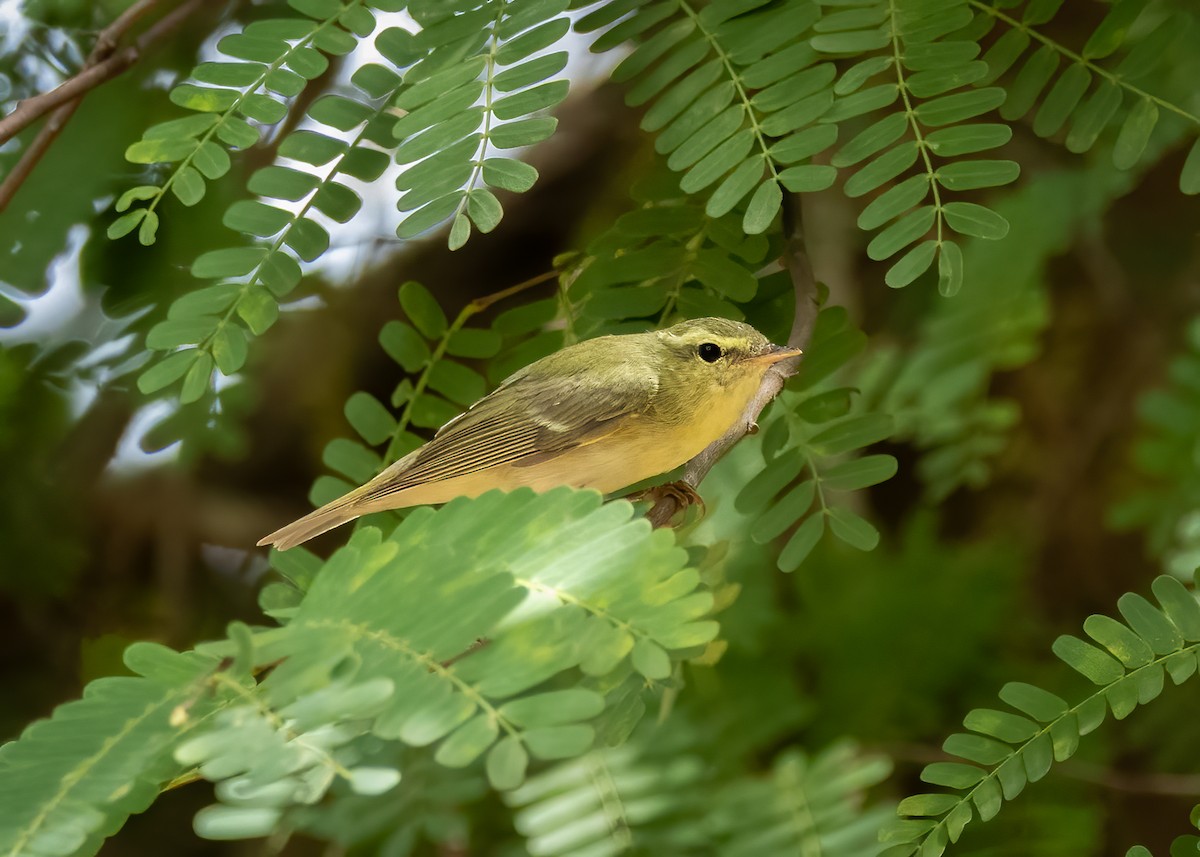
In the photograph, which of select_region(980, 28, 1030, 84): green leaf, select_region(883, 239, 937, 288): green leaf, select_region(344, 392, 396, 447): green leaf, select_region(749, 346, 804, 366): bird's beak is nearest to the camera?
select_region(883, 239, 937, 288): green leaf

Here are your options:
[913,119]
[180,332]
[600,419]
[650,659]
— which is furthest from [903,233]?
[180,332]

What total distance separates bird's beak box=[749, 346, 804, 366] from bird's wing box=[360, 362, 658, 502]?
15 centimetres

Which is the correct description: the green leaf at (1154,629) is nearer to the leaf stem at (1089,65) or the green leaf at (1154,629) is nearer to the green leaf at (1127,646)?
the green leaf at (1127,646)

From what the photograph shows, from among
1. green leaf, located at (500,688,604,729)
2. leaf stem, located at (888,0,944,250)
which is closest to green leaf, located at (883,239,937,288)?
leaf stem, located at (888,0,944,250)

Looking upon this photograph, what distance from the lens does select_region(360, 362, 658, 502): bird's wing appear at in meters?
1.69

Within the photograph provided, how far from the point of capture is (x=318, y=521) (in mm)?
1633

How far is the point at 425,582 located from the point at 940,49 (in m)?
1.00

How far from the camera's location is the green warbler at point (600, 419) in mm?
1668

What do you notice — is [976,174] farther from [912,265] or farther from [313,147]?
[313,147]

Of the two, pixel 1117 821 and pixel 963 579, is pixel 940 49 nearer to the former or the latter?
pixel 963 579

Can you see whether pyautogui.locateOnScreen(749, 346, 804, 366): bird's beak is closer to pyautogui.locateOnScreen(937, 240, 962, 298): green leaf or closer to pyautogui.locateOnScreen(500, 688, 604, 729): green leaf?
pyautogui.locateOnScreen(937, 240, 962, 298): green leaf

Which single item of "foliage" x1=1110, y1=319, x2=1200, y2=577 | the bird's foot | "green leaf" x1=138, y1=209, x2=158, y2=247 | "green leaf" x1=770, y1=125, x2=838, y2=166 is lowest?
"foliage" x1=1110, y1=319, x2=1200, y2=577

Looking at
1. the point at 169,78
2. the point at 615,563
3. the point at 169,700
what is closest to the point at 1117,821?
the point at 615,563

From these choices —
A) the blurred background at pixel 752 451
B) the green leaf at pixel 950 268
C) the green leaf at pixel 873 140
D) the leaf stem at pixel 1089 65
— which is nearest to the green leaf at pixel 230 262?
the blurred background at pixel 752 451
